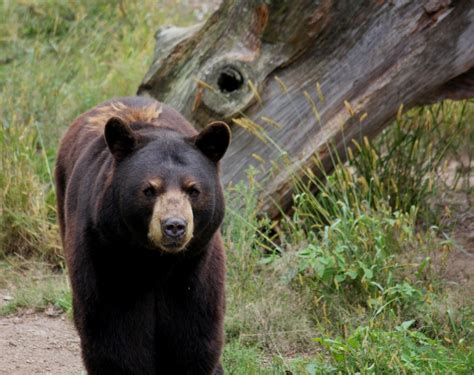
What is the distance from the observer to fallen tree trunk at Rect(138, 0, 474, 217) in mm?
6691

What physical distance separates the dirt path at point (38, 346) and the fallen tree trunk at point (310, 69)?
1.57 meters

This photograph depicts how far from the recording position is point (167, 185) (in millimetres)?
4328

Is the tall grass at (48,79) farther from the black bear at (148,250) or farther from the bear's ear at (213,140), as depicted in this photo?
the bear's ear at (213,140)

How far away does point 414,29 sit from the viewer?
672 cm

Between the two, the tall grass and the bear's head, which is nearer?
Result: the bear's head

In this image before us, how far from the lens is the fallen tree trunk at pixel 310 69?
6.69 meters

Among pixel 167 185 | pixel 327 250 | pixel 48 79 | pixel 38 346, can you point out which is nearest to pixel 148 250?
pixel 167 185

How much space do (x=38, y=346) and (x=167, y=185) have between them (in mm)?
2295

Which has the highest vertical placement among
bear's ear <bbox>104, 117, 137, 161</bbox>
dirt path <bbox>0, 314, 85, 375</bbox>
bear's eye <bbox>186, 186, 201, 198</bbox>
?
bear's ear <bbox>104, 117, 137, 161</bbox>

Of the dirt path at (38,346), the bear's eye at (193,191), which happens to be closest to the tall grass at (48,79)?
the dirt path at (38,346)

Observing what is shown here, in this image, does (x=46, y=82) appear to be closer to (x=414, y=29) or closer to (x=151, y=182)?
(x=414, y=29)

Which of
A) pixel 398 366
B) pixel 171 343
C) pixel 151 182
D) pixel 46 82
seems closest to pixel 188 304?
pixel 171 343

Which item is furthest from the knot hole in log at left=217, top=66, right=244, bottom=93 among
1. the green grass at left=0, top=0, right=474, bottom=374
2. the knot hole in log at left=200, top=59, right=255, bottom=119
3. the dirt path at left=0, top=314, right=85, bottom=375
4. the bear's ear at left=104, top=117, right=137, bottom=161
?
the bear's ear at left=104, top=117, right=137, bottom=161

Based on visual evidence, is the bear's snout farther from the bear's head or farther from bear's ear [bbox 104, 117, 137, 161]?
bear's ear [bbox 104, 117, 137, 161]
